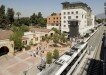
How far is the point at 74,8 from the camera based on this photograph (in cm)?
9425

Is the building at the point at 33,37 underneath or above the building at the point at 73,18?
underneath

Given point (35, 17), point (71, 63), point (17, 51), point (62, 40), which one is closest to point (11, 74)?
point (71, 63)

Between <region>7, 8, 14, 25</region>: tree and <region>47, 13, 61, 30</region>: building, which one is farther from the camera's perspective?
<region>7, 8, 14, 25</region>: tree

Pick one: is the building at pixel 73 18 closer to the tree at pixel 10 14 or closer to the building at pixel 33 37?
the building at pixel 33 37

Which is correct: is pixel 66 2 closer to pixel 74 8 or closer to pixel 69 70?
pixel 74 8

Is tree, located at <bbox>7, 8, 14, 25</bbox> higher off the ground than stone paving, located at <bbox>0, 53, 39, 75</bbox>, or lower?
higher

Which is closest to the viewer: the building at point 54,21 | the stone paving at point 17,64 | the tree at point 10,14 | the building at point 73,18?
the stone paving at point 17,64

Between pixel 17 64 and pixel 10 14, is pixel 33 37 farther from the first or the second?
pixel 10 14

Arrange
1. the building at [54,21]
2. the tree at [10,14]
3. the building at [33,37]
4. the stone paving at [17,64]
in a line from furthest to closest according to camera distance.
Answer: the tree at [10,14]
the building at [54,21]
the building at [33,37]
the stone paving at [17,64]

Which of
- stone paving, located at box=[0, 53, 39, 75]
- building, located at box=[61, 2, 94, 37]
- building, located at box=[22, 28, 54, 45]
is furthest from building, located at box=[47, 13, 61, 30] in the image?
stone paving, located at box=[0, 53, 39, 75]

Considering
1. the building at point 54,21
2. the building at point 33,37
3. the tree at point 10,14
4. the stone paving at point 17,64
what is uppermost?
the tree at point 10,14

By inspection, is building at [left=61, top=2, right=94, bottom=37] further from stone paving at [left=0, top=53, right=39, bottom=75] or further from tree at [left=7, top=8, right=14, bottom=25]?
stone paving at [left=0, top=53, right=39, bottom=75]

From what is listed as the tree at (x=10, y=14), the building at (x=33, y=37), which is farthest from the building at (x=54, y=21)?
the building at (x=33, y=37)

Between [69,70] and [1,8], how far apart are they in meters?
94.9
